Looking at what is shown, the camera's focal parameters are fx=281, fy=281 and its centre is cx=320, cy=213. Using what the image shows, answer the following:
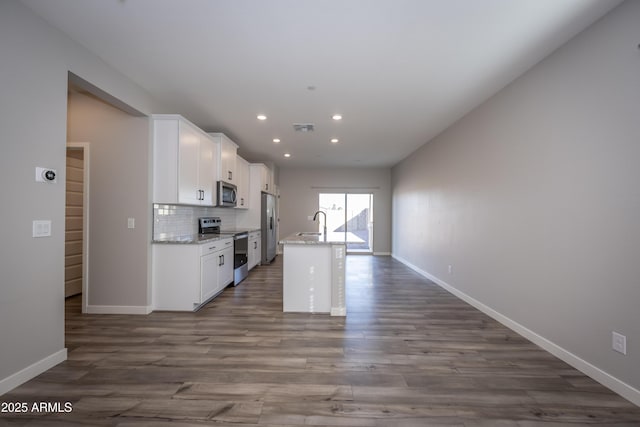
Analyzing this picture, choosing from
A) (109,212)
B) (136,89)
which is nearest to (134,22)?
(136,89)

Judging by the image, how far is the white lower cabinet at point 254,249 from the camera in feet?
19.6

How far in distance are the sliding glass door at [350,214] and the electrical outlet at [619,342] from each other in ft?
22.5

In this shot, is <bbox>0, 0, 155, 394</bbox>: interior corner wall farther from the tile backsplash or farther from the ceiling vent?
the ceiling vent

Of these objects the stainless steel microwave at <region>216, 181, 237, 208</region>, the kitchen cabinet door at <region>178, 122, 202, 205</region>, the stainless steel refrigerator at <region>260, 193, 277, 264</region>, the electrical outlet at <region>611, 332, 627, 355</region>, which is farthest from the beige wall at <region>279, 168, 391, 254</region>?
the electrical outlet at <region>611, 332, 627, 355</region>

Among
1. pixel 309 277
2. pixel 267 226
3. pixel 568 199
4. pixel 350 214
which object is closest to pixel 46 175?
pixel 309 277

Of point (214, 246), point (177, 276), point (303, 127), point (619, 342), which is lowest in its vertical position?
point (619, 342)

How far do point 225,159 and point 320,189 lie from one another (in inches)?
167

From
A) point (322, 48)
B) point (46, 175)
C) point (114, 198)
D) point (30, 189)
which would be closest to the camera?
point (30, 189)

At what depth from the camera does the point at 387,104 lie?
368 cm

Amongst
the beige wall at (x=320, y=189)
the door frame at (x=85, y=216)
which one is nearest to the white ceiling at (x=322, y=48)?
the door frame at (x=85, y=216)

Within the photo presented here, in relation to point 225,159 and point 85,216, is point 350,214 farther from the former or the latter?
point 85,216

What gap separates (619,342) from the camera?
1.98 m

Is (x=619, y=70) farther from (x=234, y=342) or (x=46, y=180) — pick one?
(x=46, y=180)

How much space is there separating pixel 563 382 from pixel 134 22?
4258mm
